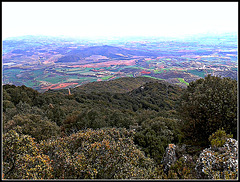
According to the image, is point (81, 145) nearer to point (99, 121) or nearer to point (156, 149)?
point (156, 149)

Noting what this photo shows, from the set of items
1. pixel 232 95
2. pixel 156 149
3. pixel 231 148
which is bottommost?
pixel 156 149

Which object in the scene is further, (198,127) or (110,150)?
(198,127)

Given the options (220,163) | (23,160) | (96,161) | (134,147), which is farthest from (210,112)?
(23,160)

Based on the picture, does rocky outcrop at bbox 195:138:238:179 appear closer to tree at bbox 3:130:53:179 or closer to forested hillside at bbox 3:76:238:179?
forested hillside at bbox 3:76:238:179

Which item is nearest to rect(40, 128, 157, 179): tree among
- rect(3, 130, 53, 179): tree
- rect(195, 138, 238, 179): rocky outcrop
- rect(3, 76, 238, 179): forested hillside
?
rect(3, 76, 238, 179): forested hillside

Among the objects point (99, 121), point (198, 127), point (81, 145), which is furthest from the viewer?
point (99, 121)

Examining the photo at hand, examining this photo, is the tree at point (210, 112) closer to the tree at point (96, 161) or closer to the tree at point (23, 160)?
the tree at point (96, 161)

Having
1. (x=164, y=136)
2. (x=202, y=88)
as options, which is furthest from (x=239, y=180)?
(x=202, y=88)

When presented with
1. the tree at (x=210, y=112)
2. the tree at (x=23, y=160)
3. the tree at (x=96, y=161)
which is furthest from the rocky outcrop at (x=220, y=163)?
the tree at (x=23, y=160)
